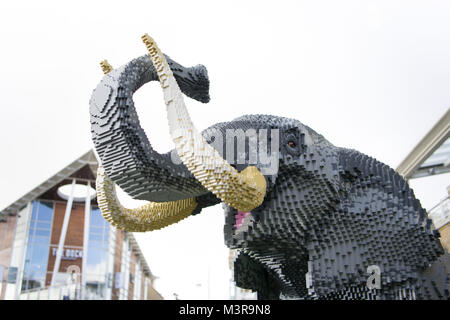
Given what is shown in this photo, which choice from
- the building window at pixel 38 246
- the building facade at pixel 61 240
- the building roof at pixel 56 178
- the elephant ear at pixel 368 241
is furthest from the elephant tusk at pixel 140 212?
the building window at pixel 38 246

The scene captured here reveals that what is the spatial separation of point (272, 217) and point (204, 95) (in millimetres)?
923

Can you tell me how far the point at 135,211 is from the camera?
3.23 m

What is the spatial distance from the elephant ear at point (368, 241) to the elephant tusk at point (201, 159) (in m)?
0.54

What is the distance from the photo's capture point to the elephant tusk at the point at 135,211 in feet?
10.0

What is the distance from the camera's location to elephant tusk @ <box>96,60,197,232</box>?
10.0 ft

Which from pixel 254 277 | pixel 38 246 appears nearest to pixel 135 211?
pixel 254 277

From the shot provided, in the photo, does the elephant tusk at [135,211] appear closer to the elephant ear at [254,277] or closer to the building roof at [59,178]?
the elephant ear at [254,277]

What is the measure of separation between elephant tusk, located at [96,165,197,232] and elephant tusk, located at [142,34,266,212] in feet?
2.36

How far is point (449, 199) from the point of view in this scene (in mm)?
10852

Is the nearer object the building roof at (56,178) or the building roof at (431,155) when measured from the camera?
the building roof at (431,155)

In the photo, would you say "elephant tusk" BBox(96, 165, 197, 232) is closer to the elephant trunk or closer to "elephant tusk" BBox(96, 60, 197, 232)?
"elephant tusk" BBox(96, 60, 197, 232)

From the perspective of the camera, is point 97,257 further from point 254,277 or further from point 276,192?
point 276,192

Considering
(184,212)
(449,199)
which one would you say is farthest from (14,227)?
(184,212)

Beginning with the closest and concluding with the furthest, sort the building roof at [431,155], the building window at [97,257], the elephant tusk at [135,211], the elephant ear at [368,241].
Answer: the elephant ear at [368,241], the elephant tusk at [135,211], the building roof at [431,155], the building window at [97,257]
